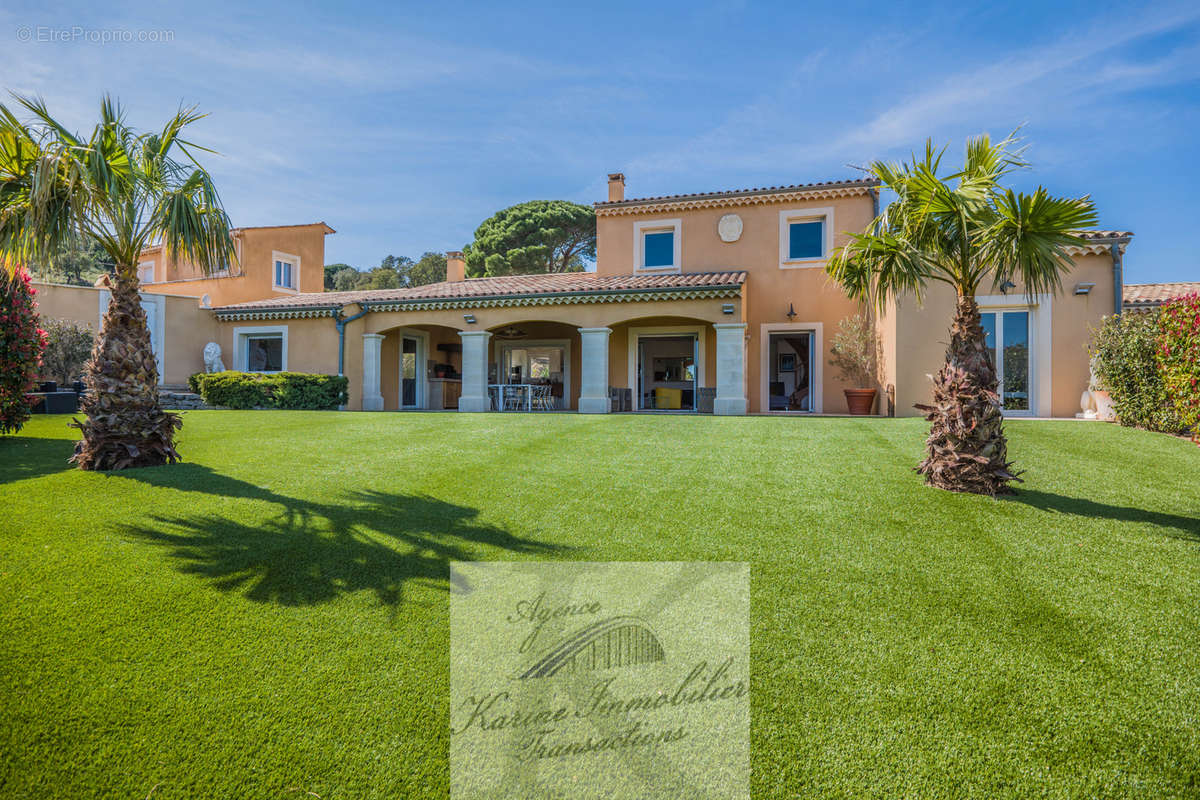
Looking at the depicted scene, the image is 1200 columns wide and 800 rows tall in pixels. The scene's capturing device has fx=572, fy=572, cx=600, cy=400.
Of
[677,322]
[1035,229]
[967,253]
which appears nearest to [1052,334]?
[677,322]

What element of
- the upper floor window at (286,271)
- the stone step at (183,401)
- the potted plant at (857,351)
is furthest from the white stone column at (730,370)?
the upper floor window at (286,271)

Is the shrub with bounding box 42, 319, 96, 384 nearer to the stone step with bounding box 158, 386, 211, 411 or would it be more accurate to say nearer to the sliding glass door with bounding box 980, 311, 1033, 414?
the stone step with bounding box 158, 386, 211, 411

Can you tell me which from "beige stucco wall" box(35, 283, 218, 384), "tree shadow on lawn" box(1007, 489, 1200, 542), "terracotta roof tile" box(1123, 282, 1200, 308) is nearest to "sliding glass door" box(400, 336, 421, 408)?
"beige stucco wall" box(35, 283, 218, 384)

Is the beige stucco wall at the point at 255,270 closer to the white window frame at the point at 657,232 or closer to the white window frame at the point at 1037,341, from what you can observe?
the white window frame at the point at 657,232

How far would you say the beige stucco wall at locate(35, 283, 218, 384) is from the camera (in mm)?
18031

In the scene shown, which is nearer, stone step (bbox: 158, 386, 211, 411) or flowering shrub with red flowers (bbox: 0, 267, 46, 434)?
flowering shrub with red flowers (bbox: 0, 267, 46, 434)

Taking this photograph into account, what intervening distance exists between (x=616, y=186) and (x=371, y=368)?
10411mm

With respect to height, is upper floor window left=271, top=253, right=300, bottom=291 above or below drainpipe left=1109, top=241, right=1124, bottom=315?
above

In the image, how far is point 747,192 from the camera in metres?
17.6

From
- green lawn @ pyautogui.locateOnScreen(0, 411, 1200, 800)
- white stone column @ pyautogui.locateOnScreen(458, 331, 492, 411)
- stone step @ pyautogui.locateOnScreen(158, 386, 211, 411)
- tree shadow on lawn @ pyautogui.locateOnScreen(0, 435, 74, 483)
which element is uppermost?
white stone column @ pyautogui.locateOnScreen(458, 331, 492, 411)

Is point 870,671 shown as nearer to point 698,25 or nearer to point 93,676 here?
point 93,676

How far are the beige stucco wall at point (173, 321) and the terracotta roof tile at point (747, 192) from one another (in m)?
14.7

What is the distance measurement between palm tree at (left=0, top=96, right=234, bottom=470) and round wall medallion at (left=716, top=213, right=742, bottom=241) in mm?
14122

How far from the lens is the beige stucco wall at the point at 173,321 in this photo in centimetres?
1803
